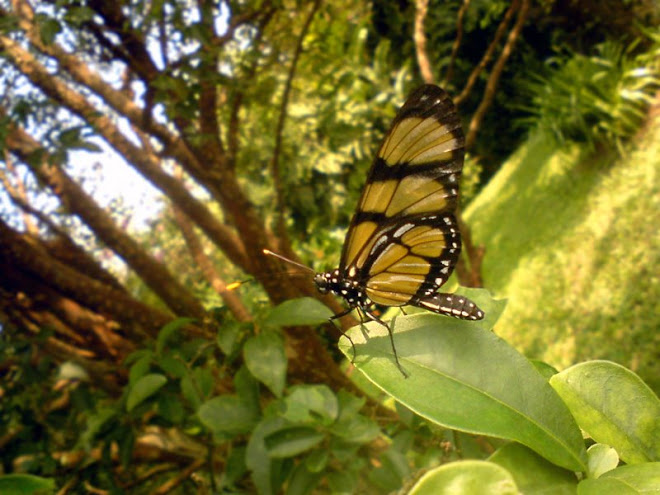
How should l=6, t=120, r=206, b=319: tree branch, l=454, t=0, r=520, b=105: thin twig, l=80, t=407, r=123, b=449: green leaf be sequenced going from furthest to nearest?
l=454, t=0, r=520, b=105: thin twig < l=6, t=120, r=206, b=319: tree branch < l=80, t=407, r=123, b=449: green leaf

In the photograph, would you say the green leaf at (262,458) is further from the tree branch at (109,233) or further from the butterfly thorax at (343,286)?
the tree branch at (109,233)

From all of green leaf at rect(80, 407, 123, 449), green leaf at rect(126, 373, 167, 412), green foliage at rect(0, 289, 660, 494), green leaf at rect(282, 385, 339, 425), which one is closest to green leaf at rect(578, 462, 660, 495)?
green foliage at rect(0, 289, 660, 494)

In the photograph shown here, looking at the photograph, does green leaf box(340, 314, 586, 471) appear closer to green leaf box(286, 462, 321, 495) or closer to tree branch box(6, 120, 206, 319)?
green leaf box(286, 462, 321, 495)

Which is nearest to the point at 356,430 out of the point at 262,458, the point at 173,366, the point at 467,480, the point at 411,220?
the point at 262,458

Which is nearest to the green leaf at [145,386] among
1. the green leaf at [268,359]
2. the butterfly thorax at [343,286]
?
the green leaf at [268,359]

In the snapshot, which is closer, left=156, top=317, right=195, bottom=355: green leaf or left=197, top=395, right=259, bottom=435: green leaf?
left=197, top=395, right=259, bottom=435: green leaf

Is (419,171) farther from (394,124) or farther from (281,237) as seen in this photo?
(281,237)
